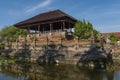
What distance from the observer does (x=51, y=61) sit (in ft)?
102

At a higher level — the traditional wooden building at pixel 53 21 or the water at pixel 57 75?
the traditional wooden building at pixel 53 21

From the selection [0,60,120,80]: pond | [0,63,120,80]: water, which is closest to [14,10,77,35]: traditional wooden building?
[0,60,120,80]: pond

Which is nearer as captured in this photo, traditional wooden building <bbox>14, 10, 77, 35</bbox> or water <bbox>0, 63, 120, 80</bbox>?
water <bbox>0, 63, 120, 80</bbox>

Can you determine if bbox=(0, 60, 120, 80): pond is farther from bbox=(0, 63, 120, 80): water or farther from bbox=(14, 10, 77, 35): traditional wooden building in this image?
bbox=(14, 10, 77, 35): traditional wooden building

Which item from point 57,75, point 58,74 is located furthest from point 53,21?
point 57,75

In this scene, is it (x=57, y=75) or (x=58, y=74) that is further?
(x=58, y=74)

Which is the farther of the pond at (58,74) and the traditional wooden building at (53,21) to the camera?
the traditional wooden building at (53,21)

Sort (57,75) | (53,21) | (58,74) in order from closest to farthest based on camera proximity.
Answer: (57,75)
(58,74)
(53,21)

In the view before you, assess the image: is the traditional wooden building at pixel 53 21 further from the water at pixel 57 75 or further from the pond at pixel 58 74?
the water at pixel 57 75

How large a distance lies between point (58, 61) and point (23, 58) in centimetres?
811

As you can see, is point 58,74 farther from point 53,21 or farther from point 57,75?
point 53,21

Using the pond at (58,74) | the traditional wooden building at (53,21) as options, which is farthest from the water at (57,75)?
the traditional wooden building at (53,21)

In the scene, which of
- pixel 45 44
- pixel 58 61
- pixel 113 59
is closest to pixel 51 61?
pixel 58 61

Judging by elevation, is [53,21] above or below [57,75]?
above
